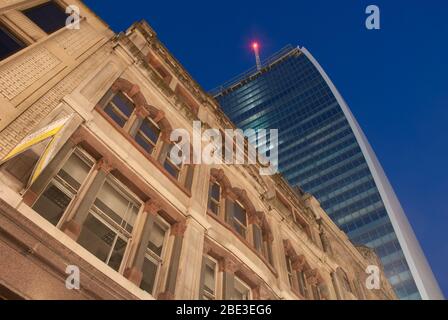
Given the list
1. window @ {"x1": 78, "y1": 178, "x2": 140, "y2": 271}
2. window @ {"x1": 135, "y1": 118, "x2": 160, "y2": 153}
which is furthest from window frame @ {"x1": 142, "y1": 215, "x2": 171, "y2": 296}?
window @ {"x1": 135, "y1": 118, "x2": 160, "y2": 153}

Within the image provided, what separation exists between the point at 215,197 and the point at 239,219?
5.27ft

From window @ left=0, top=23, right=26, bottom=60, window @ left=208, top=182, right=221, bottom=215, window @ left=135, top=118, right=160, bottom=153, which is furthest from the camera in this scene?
window @ left=208, top=182, right=221, bottom=215

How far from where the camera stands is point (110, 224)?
359 inches

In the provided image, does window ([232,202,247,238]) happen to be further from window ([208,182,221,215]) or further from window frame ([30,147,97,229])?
window frame ([30,147,97,229])

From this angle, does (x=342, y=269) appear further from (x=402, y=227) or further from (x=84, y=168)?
(x=402, y=227)

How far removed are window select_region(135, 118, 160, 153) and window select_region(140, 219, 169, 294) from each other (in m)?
3.22

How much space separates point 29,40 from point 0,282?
8.11 meters

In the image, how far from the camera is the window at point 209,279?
34.9 ft

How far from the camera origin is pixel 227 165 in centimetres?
1625

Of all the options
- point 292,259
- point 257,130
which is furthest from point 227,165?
point 257,130

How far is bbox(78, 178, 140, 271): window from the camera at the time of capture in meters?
8.28
